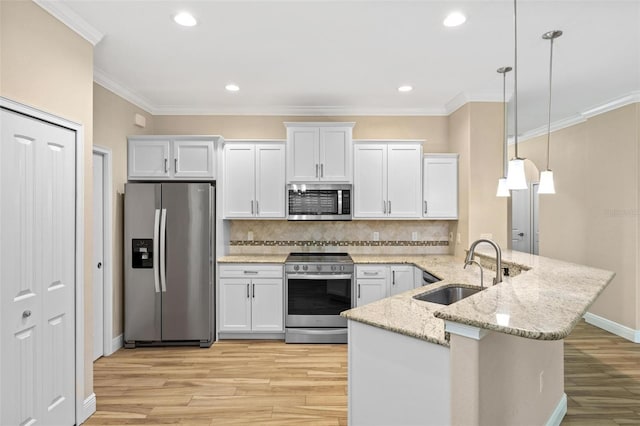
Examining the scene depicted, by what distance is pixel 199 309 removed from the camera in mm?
3836

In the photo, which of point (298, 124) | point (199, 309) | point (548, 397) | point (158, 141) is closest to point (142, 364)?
point (199, 309)

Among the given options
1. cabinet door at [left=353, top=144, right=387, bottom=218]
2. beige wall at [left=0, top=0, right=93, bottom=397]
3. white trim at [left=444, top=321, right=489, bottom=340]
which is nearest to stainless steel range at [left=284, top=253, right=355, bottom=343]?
cabinet door at [left=353, top=144, right=387, bottom=218]

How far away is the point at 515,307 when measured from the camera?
1.52 m

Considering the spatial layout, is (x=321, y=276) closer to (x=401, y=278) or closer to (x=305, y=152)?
(x=401, y=278)

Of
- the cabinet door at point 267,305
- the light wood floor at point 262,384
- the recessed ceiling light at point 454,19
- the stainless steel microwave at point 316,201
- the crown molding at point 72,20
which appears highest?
the recessed ceiling light at point 454,19

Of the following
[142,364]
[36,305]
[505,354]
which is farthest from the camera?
[142,364]

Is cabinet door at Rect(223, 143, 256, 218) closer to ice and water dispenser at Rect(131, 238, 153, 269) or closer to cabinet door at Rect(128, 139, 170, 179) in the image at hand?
cabinet door at Rect(128, 139, 170, 179)

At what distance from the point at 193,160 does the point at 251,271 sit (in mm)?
1517

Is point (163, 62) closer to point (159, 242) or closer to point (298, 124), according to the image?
point (298, 124)

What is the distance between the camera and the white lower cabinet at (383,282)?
402 cm

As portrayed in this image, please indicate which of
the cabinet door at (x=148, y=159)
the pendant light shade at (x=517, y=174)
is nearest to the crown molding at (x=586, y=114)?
the pendant light shade at (x=517, y=174)

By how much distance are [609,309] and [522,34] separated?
3.82 m

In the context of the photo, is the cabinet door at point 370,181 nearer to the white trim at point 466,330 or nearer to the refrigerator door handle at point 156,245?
the refrigerator door handle at point 156,245

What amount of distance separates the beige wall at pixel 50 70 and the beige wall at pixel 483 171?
385 centimetres
